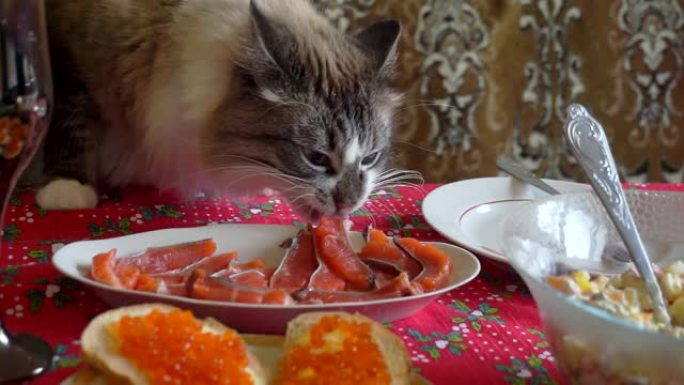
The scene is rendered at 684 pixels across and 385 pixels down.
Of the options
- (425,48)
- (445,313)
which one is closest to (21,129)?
(445,313)

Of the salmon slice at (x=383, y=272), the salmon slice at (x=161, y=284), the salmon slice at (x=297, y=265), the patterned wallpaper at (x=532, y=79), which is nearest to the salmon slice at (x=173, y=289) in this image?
the salmon slice at (x=161, y=284)

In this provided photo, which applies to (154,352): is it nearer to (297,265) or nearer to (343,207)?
(297,265)

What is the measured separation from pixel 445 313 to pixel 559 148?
1.54 metres

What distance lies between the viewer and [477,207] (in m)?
1.24

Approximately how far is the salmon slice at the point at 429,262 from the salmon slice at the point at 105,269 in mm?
336

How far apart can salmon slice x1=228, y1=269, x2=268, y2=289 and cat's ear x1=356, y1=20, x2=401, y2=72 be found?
20.5 inches

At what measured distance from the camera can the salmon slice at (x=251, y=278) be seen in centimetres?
87

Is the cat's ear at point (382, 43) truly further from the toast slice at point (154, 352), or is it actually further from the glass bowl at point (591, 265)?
the toast slice at point (154, 352)

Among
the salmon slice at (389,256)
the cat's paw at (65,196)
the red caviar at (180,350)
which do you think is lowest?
the cat's paw at (65,196)

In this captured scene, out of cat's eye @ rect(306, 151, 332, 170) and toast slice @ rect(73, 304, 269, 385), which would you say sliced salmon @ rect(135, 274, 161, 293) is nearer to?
toast slice @ rect(73, 304, 269, 385)

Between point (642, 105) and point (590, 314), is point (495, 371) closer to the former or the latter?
point (590, 314)

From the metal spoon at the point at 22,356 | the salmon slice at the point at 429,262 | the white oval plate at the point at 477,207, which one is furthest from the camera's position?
the white oval plate at the point at 477,207

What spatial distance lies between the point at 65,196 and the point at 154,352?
65 centimetres

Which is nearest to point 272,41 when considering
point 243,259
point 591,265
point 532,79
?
point 243,259
